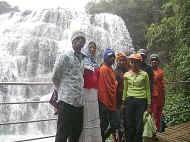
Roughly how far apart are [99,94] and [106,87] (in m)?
0.14

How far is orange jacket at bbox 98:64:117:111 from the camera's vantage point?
5.81m

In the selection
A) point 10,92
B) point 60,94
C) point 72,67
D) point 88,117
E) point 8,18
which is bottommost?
point 10,92

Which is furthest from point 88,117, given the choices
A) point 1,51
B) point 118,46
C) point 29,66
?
point 118,46

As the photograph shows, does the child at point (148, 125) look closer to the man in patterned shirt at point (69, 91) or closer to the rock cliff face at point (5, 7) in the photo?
the man in patterned shirt at point (69, 91)

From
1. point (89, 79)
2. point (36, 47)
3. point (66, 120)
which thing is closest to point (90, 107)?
point (89, 79)

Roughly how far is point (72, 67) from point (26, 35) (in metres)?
16.1

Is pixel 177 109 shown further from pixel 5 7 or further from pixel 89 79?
pixel 5 7

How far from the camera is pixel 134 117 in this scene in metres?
6.03

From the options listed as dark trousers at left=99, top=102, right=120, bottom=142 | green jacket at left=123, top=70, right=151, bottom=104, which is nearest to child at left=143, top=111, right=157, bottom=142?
green jacket at left=123, top=70, right=151, bottom=104

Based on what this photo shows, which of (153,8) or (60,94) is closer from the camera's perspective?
(60,94)

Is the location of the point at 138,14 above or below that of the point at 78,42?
above

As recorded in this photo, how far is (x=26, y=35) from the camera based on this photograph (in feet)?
66.9

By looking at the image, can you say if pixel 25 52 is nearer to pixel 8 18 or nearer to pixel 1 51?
pixel 1 51

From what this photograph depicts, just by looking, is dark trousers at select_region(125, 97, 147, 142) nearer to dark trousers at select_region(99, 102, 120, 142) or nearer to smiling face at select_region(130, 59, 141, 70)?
dark trousers at select_region(99, 102, 120, 142)
